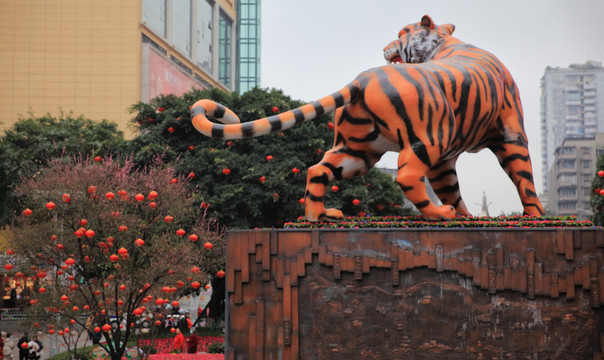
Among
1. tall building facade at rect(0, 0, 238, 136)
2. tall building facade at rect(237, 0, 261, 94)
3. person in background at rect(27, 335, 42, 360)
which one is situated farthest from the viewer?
tall building facade at rect(237, 0, 261, 94)

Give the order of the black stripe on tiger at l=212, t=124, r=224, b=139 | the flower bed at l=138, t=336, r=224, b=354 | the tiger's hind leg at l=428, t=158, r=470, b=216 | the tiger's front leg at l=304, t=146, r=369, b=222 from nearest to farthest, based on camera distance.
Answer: the black stripe on tiger at l=212, t=124, r=224, b=139, the tiger's front leg at l=304, t=146, r=369, b=222, the tiger's hind leg at l=428, t=158, r=470, b=216, the flower bed at l=138, t=336, r=224, b=354

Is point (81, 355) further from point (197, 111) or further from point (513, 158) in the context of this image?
point (513, 158)

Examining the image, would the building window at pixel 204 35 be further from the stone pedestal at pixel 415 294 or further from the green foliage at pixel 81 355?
the stone pedestal at pixel 415 294

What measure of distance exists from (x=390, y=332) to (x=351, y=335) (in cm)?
47

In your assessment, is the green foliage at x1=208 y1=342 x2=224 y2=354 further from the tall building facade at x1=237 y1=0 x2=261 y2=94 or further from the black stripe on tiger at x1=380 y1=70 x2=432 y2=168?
the tall building facade at x1=237 y1=0 x2=261 y2=94

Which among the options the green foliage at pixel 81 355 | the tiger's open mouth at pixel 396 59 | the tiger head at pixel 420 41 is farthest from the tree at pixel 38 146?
the tiger head at pixel 420 41

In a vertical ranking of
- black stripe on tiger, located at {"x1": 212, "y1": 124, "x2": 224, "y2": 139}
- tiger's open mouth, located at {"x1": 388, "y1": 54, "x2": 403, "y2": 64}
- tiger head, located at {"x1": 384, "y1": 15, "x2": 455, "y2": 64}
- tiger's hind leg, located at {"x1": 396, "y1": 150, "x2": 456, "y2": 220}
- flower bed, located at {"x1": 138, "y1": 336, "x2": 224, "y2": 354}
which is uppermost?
tiger head, located at {"x1": 384, "y1": 15, "x2": 455, "y2": 64}

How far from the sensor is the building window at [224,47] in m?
62.7

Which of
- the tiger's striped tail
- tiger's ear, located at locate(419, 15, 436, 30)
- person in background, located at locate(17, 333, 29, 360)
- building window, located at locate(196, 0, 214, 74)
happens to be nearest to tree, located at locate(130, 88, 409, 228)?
person in background, located at locate(17, 333, 29, 360)

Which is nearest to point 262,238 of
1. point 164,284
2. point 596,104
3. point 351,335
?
point 351,335

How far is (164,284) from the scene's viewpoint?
14305 millimetres

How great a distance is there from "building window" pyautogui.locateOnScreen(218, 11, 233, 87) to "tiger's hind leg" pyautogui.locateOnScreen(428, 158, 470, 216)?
5224cm

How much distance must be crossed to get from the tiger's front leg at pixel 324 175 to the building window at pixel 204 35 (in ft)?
144

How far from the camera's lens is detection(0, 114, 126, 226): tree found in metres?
25.0
